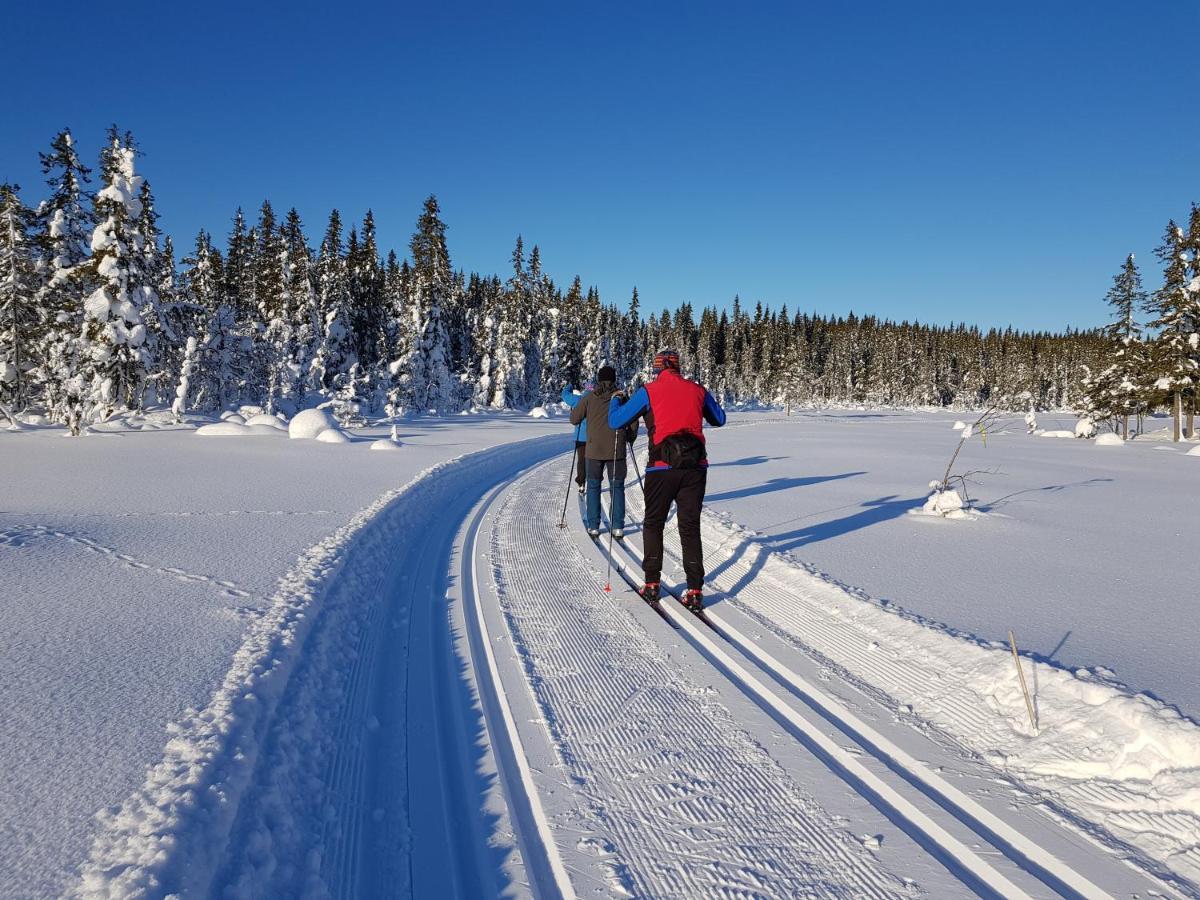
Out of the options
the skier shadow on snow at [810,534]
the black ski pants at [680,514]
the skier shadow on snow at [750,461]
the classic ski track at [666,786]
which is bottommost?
the classic ski track at [666,786]

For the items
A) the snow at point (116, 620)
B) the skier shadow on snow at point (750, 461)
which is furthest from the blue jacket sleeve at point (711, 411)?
the skier shadow on snow at point (750, 461)

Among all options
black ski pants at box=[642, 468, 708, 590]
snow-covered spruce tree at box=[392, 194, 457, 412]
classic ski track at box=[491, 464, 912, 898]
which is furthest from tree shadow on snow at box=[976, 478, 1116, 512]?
snow-covered spruce tree at box=[392, 194, 457, 412]

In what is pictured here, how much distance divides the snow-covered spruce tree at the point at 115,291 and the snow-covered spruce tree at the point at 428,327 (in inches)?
604

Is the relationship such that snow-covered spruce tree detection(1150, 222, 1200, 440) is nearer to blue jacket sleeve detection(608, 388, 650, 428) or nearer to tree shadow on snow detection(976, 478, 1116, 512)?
tree shadow on snow detection(976, 478, 1116, 512)

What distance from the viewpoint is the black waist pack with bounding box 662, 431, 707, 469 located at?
5277mm

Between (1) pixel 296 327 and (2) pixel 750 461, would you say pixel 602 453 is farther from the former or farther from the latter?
(1) pixel 296 327

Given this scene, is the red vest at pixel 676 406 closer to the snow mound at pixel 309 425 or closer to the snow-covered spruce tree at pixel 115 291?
the snow mound at pixel 309 425

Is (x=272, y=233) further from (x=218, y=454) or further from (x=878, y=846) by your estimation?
(x=878, y=846)

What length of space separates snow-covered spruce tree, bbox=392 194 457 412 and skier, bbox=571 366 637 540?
3216 centimetres

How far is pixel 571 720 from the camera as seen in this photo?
11.0ft

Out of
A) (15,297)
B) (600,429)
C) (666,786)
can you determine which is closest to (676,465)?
(666,786)

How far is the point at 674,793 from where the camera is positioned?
9.05 ft

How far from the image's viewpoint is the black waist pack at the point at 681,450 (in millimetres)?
5277

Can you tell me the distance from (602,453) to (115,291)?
78.6 ft
